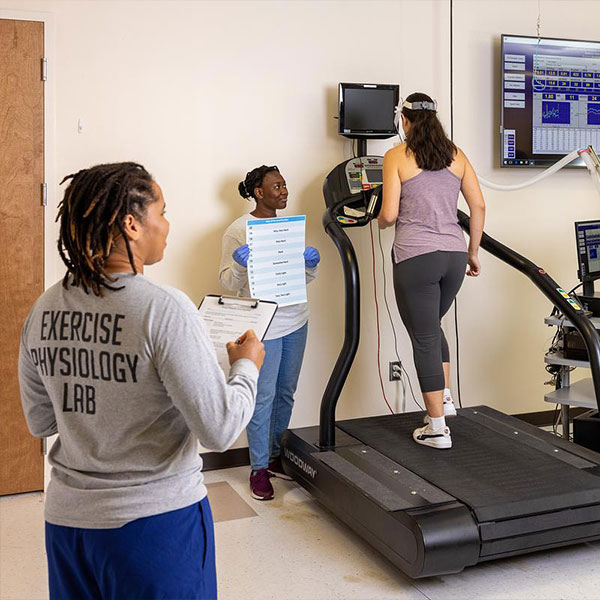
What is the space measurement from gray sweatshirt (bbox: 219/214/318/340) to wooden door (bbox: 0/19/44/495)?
2.94 ft

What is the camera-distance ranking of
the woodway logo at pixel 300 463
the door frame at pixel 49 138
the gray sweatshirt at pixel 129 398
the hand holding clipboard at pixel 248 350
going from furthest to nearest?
the door frame at pixel 49 138
the woodway logo at pixel 300 463
the hand holding clipboard at pixel 248 350
the gray sweatshirt at pixel 129 398

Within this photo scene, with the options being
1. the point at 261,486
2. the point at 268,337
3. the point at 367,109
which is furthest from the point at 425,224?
the point at 261,486

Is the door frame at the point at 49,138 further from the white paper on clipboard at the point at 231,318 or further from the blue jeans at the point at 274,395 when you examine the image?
the white paper on clipboard at the point at 231,318

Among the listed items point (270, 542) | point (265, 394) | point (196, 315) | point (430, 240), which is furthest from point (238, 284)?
point (196, 315)

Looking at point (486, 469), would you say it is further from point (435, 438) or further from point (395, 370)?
point (395, 370)

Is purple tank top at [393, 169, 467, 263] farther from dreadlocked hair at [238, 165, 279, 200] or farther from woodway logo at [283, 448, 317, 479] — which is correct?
woodway logo at [283, 448, 317, 479]

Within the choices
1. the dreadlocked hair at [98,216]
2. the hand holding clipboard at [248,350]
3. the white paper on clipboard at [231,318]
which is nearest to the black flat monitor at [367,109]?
the white paper on clipboard at [231,318]

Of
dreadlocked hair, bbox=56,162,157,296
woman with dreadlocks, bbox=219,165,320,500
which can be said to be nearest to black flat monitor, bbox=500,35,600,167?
woman with dreadlocks, bbox=219,165,320,500

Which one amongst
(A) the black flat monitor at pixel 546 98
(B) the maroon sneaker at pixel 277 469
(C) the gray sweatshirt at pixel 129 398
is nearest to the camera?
(C) the gray sweatshirt at pixel 129 398

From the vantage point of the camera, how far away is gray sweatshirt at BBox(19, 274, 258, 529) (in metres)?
1.34

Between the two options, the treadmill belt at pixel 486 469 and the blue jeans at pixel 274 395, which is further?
the blue jeans at pixel 274 395

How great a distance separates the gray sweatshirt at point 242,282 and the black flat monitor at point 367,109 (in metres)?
0.79

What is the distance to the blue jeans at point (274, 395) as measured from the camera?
371cm

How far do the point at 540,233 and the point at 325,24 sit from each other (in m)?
1.82
